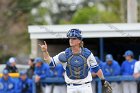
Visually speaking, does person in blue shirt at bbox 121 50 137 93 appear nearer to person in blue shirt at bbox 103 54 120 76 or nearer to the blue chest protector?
person in blue shirt at bbox 103 54 120 76

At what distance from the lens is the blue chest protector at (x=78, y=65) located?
37.0 ft

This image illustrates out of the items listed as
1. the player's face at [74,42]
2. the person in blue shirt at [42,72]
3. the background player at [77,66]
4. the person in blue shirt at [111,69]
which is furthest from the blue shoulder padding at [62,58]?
the person in blue shirt at [42,72]

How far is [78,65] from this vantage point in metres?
11.3

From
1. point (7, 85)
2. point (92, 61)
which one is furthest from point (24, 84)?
point (92, 61)

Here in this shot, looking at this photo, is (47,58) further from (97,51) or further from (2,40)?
(2,40)

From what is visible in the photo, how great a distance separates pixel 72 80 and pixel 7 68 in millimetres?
6370

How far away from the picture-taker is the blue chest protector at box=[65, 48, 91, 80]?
37.0 ft

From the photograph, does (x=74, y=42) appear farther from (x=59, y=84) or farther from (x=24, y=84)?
(x=24, y=84)

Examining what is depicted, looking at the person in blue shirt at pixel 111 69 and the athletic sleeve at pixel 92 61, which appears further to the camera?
the person in blue shirt at pixel 111 69

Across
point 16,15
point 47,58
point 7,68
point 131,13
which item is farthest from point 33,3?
point 47,58

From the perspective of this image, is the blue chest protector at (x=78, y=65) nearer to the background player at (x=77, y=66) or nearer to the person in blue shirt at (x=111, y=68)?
the background player at (x=77, y=66)

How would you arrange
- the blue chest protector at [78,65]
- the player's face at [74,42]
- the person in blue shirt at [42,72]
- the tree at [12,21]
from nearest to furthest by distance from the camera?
the player's face at [74,42], the blue chest protector at [78,65], the person in blue shirt at [42,72], the tree at [12,21]

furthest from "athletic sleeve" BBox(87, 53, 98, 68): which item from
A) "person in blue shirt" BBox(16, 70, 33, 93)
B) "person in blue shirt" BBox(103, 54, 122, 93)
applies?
"person in blue shirt" BBox(16, 70, 33, 93)

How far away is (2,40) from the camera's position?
4288 cm
